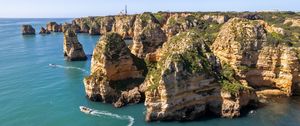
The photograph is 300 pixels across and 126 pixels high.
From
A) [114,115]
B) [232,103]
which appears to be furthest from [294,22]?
[114,115]

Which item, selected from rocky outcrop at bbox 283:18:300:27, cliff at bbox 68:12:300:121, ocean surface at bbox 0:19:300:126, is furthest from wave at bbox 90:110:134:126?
rocky outcrop at bbox 283:18:300:27

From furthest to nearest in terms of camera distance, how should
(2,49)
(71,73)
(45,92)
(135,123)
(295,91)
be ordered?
1. (2,49)
2. (71,73)
3. (45,92)
4. (295,91)
5. (135,123)

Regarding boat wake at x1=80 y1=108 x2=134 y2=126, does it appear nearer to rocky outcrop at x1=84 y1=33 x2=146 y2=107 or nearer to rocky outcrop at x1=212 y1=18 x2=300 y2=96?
rocky outcrop at x1=84 y1=33 x2=146 y2=107

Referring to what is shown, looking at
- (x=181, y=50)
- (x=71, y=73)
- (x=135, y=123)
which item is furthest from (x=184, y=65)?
(x=71, y=73)

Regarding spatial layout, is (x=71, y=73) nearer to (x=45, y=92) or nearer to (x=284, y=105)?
(x=45, y=92)

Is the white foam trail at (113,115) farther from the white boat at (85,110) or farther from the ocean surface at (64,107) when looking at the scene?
the white boat at (85,110)

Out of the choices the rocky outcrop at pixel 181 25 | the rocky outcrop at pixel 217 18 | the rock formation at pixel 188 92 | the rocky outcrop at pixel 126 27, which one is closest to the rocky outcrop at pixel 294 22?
the rocky outcrop at pixel 217 18
